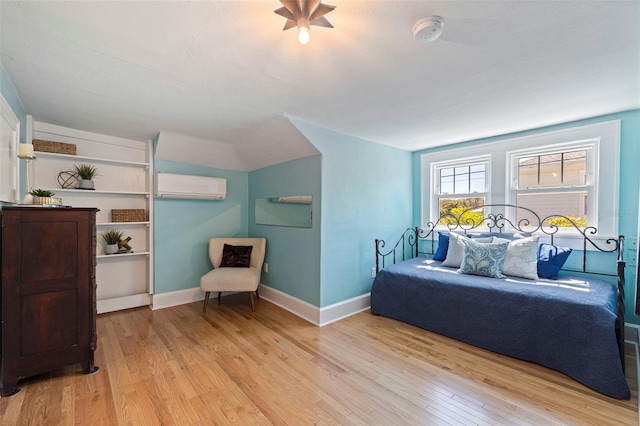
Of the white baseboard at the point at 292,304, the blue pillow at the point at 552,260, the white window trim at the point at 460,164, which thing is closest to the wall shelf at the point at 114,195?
the white baseboard at the point at 292,304

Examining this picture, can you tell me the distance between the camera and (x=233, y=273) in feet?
11.1

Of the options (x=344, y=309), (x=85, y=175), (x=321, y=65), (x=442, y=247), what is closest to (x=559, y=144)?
(x=442, y=247)

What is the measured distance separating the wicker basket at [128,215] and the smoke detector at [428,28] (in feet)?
11.6

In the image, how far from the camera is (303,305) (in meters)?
3.19

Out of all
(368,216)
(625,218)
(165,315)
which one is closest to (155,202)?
(165,315)

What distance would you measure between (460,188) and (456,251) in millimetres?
1055

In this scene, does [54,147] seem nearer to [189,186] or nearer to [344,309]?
[189,186]

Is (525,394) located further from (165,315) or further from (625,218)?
(165,315)

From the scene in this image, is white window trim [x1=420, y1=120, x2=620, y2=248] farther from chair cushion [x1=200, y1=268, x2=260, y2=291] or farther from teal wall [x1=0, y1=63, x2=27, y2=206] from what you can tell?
teal wall [x1=0, y1=63, x2=27, y2=206]

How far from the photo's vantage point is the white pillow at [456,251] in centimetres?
313

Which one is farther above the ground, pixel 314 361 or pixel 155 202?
pixel 155 202

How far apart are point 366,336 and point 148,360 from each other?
1.95 meters

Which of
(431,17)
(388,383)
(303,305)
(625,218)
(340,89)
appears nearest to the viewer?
(431,17)

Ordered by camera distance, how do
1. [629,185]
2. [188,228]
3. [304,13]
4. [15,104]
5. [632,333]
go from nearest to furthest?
1. [304,13]
2. [15,104]
3. [632,333]
4. [629,185]
5. [188,228]
